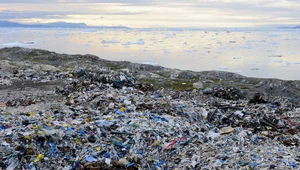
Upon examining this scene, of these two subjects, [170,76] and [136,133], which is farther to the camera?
[170,76]

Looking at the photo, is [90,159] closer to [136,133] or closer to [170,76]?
[136,133]

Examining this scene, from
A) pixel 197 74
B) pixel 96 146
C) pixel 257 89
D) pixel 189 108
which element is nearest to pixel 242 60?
pixel 197 74

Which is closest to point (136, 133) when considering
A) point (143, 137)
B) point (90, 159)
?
point (143, 137)

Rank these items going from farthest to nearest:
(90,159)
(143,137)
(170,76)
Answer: (170,76), (143,137), (90,159)

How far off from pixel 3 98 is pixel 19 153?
187 inches

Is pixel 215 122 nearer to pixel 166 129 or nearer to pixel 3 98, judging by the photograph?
pixel 166 129

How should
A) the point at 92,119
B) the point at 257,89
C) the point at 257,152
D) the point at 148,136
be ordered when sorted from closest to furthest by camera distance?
the point at 257,152
the point at 148,136
the point at 92,119
the point at 257,89

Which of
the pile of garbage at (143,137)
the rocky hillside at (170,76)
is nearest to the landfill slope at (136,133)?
the pile of garbage at (143,137)

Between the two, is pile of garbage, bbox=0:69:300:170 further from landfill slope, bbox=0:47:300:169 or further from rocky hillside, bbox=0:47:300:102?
rocky hillside, bbox=0:47:300:102

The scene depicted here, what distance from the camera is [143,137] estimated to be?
5.09 metres

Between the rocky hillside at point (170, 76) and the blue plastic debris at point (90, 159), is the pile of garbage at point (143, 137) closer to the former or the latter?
the blue plastic debris at point (90, 159)

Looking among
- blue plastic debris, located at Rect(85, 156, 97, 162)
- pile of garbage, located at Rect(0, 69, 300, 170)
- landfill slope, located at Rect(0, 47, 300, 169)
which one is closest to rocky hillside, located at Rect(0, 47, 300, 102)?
landfill slope, located at Rect(0, 47, 300, 169)

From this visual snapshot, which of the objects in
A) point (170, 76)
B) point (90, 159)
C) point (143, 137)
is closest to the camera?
point (90, 159)

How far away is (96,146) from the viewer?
477 centimetres
